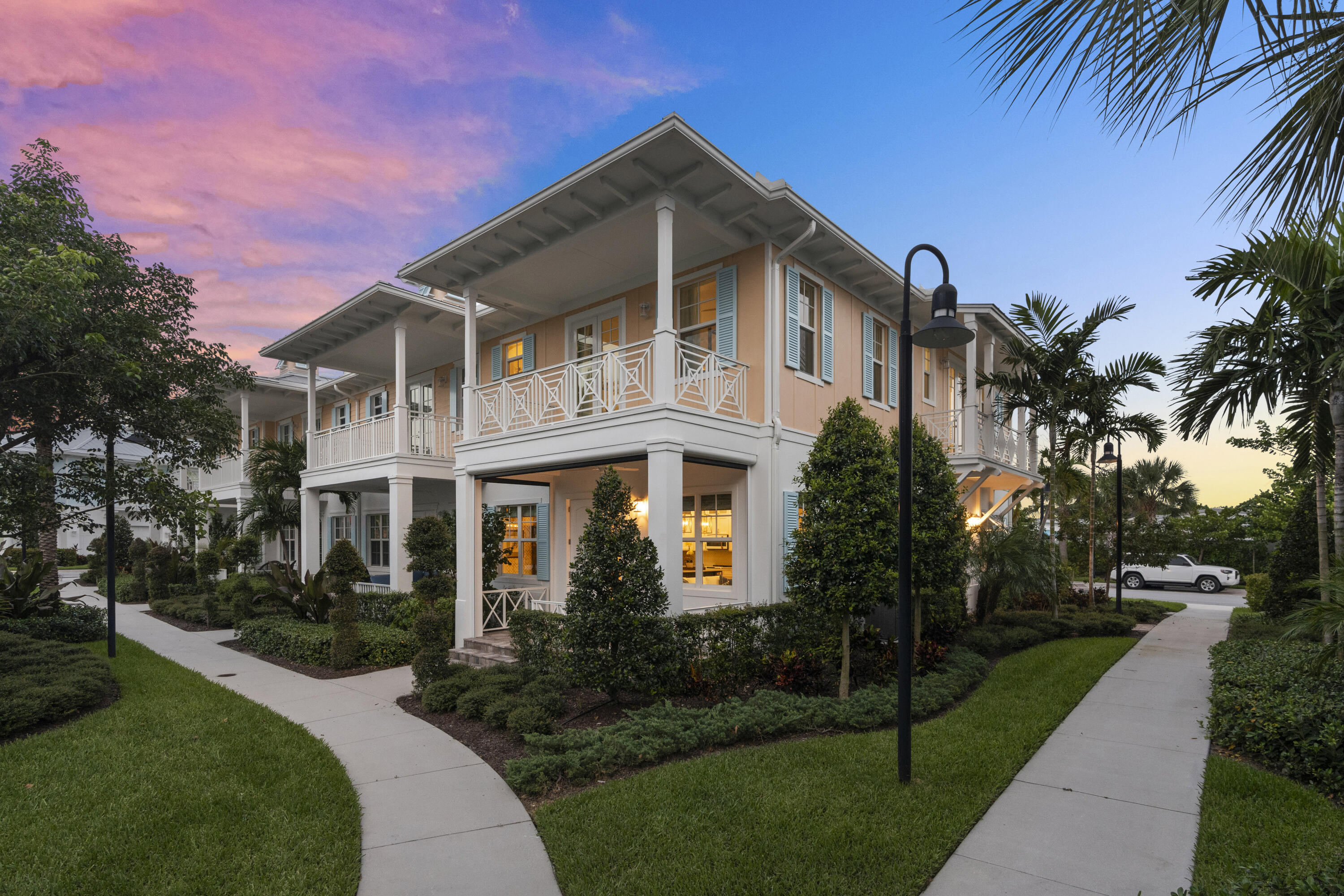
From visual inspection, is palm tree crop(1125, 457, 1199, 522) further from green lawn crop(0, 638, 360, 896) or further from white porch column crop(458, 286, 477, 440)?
green lawn crop(0, 638, 360, 896)

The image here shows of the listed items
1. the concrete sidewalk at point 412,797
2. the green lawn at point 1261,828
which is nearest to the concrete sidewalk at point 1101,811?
the green lawn at point 1261,828

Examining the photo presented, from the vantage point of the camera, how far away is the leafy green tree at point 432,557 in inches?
468

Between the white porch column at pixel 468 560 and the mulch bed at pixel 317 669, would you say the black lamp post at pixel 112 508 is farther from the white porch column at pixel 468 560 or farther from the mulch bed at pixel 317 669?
the white porch column at pixel 468 560

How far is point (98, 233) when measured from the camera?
9492 millimetres

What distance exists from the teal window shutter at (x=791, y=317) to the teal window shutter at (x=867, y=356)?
2.67m

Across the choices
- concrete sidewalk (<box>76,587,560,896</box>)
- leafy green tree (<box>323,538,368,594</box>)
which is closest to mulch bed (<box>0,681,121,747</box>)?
concrete sidewalk (<box>76,587,560,896</box>)

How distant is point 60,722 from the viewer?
24.0ft

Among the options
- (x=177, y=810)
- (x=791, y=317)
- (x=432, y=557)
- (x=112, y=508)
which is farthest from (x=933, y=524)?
(x=112, y=508)

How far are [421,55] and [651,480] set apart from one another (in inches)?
306

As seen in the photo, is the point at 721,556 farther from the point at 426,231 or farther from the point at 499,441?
the point at 426,231

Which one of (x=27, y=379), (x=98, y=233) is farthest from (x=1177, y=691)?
(x=98, y=233)

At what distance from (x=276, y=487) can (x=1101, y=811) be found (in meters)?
19.3

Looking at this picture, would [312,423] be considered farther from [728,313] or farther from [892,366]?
[892,366]

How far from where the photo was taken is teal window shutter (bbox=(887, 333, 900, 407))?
13.2 meters
